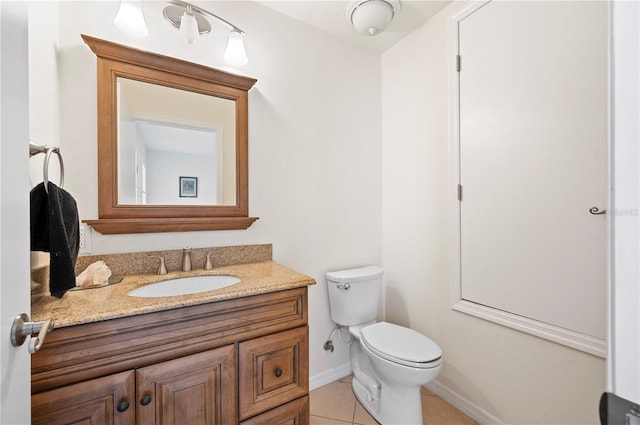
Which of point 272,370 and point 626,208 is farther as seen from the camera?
point 272,370

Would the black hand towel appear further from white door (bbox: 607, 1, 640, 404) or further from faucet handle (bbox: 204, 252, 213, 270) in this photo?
white door (bbox: 607, 1, 640, 404)

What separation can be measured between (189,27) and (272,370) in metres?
1.66

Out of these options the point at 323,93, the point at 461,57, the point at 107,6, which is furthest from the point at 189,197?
the point at 461,57

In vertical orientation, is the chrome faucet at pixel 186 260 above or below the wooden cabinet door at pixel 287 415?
above

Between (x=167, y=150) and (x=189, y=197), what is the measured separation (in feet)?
0.88

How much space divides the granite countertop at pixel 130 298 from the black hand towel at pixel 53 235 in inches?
3.1

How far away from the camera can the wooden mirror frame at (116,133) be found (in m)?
1.24

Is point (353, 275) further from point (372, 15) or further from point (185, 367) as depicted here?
point (372, 15)

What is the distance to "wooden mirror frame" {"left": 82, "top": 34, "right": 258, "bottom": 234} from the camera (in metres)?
1.24

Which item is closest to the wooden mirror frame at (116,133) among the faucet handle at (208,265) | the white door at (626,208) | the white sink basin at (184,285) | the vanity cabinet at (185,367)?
the faucet handle at (208,265)

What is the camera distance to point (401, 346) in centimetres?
147

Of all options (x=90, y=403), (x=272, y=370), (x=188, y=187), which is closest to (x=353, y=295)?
(x=272, y=370)

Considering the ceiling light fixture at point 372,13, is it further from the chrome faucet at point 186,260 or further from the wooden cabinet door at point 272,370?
the wooden cabinet door at point 272,370

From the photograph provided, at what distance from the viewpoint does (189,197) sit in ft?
4.74
